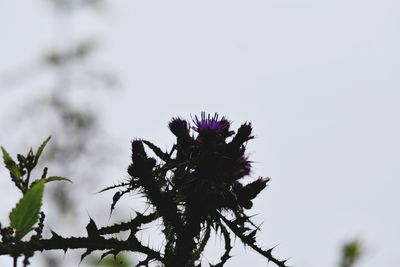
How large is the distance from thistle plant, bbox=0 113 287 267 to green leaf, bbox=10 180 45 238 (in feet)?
1.99

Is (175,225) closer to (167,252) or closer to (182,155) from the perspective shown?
(167,252)

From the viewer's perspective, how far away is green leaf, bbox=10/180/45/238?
2285mm

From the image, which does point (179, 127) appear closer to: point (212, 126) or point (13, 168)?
point (212, 126)

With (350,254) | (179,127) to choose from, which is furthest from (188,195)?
(350,254)

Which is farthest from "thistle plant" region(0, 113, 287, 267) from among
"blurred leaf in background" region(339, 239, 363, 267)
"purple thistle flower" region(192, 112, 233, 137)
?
"blurred leaf in background" region(339, 239, 363, 267)

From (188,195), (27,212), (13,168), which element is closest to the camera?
(27,212)

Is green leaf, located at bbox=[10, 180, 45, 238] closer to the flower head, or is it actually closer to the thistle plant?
the thistle plant

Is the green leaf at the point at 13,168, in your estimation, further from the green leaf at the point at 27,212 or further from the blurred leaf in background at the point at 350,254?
the blurred leaf in background at the point at 350,254

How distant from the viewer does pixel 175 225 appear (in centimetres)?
328

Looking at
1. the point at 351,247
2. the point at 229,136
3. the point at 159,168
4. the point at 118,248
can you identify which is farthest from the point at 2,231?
the point at 351,247

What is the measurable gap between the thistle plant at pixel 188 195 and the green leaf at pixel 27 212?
1.99 ft

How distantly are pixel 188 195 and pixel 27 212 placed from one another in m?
1.31

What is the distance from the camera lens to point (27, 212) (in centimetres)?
229

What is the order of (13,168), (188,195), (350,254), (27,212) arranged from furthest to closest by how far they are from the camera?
(350,254) → (188,195) → (13,168) → (27,212)
